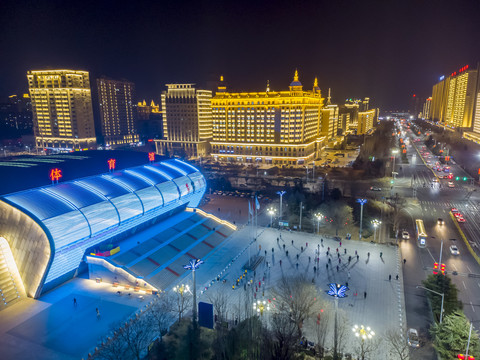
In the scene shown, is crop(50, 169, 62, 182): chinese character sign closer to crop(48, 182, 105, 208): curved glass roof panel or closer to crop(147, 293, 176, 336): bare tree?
crop(48, 182, 105, 208): curved glass roof panel

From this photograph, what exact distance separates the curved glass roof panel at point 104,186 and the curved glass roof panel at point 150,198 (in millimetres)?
2331

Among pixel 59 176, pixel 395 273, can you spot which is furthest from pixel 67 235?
pixel 395 273

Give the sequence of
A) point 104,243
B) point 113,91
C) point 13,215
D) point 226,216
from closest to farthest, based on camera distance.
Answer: point 13,215
point 104,243
point 226,216
point 113,91

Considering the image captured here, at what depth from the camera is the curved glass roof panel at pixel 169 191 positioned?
151ft

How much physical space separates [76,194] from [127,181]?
26.6 ft

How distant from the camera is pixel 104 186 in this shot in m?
40.0

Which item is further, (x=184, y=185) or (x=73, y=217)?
(x=184, y=185)

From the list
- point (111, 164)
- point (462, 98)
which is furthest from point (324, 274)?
point (462, 98)

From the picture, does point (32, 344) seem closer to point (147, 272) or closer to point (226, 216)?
point (147, 272)

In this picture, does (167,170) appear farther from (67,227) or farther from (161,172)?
(67,227)

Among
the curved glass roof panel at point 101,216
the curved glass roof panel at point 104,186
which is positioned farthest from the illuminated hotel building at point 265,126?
the curved glass roof panel at point 101,216

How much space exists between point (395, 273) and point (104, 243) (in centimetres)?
3422

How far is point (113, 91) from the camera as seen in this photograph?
499ft

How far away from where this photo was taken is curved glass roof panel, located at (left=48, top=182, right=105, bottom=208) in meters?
34.9
